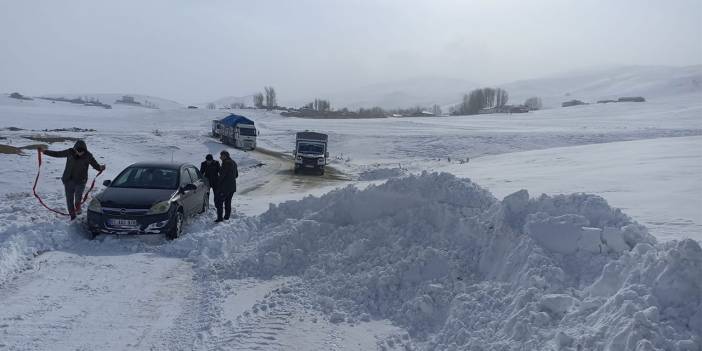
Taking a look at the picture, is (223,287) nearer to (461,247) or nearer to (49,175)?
(461,247)

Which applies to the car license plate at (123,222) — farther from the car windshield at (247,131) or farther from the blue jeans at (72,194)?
the car windshield at (247,131)

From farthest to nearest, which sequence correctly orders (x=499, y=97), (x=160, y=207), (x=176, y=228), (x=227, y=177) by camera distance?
(x=499, y=97), (x=227, y=177), (x=176, y=228), (x=160, y=207)

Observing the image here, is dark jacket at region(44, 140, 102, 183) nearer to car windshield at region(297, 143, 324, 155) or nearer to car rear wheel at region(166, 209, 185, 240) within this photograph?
car rear wheel at region(166, 209, 185, 240)

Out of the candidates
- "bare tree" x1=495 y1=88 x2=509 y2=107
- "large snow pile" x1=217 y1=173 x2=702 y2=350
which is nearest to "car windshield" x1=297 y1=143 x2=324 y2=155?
"large snow pile" x1=217 y1=173 x2=702 y2=350

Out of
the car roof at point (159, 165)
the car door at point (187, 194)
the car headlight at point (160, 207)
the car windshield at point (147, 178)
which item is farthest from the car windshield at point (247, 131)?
the car headlight at point (160, 207)

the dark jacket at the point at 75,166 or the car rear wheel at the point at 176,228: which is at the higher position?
the dark jacket at the point at 75,166

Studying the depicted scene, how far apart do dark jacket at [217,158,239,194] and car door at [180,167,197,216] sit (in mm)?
586

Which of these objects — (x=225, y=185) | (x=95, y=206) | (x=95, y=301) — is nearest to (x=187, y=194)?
(x=225, y=185)

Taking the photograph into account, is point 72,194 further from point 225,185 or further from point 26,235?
point 225,185

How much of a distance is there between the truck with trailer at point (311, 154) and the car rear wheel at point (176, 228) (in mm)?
20235

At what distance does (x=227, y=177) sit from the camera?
38.3ft

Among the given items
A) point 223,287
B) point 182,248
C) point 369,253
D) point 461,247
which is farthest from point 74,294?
point 461,247

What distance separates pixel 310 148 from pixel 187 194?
20078mm

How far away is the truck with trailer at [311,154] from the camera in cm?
3060
